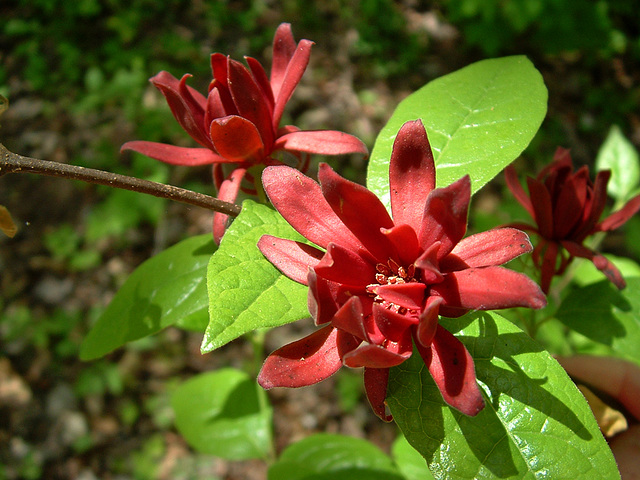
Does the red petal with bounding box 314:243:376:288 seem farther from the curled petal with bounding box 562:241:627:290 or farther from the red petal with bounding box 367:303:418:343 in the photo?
the curled petal with bounding box 562:241:627:290

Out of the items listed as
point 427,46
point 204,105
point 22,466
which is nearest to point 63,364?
point 22,466

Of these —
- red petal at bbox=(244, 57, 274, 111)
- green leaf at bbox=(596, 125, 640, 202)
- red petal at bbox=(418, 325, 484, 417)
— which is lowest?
green leaf at bbox=(596, 125, 640, 202)

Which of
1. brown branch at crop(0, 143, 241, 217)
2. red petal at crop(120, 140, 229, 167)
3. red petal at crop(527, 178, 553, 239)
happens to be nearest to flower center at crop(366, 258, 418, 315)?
brown branch at crop(0, 143, 241, 217)

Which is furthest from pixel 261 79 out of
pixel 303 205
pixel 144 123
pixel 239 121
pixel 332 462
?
pixel 144 123

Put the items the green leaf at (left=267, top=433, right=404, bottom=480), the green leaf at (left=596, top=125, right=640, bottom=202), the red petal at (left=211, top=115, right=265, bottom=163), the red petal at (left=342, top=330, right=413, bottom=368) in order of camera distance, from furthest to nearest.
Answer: the green leaf at (left=596, top=125, right=640, bottom=202) → the green leaf at (left=267, top=433, right=404, bottom=480) → the red petal at (left=211, top=115, right=265, bottom=163) → the red petal at (left=342, top=330, right=413, bottom=368)

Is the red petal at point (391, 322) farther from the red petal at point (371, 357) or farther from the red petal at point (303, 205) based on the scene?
the red petal at point (303, 205)

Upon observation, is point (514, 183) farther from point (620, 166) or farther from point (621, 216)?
point (620, 166)
